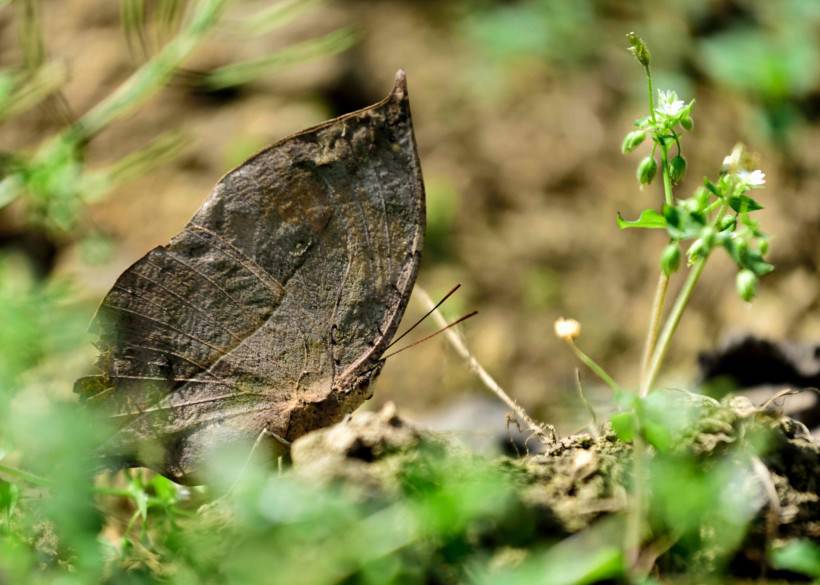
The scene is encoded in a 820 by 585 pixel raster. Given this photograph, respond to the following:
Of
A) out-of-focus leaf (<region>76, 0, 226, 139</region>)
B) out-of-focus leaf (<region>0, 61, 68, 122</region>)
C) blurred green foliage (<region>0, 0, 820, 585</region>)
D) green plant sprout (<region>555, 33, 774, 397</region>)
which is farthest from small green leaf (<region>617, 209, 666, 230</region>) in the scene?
out-of-focus leaf (<region>76, 0, 226, 139</region>)

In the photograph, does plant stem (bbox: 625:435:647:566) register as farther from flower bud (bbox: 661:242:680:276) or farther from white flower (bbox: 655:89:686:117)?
white flower (bbox: 655:89:686:117)

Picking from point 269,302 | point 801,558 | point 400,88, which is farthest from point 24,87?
point 801,558

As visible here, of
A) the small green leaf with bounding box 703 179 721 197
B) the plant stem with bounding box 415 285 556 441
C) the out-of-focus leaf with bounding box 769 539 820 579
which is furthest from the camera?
the plant stem with bounding box 415 285 556 441

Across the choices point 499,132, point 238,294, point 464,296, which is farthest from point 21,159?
point 499,132

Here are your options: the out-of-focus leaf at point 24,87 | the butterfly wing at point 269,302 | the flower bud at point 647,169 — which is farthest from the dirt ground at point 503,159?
the flower bud at point 647,169

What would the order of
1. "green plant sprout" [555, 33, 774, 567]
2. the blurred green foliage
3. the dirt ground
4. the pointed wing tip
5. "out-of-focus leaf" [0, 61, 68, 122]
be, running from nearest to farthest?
the blurred green foliage, "green plant sprout" [555, 33, 774, 567], the pointed wing tip, "out-of-focus leaf" [0, 61, 68, 122], the dirt ground

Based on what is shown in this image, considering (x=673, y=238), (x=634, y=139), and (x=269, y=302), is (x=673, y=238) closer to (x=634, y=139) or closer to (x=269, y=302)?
(x=634, y=139)
